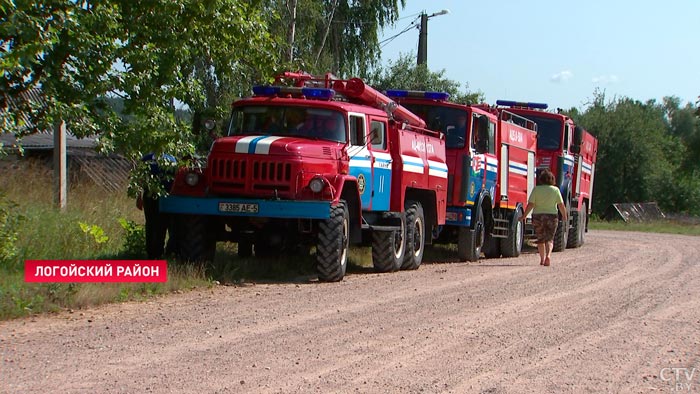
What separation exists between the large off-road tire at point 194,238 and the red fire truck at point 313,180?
0.05 ft

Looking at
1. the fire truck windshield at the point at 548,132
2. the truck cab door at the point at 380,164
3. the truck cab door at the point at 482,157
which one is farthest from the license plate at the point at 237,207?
the fire truck windshield at the point at 548,132

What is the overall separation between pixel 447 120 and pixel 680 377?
1186cm

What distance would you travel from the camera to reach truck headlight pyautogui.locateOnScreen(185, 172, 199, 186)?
13.6 meters

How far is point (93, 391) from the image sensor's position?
660 cm

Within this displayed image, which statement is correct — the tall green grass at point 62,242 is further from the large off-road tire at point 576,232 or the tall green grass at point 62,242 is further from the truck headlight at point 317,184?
the large off-road tire at point 576,232

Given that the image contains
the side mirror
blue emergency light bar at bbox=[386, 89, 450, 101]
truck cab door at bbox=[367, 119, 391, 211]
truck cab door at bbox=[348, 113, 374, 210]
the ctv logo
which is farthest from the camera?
blue emergency light bar at bbox=[386, 89, 450, 101]

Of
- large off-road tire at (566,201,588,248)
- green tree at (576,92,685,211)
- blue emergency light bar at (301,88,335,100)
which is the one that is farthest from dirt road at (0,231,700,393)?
green tree at (576,92,685,211)

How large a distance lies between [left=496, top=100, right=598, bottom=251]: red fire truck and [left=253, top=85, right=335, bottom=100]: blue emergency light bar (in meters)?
10.4

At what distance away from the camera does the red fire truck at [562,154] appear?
81.0ft

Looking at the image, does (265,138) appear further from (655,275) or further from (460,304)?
(655,275)

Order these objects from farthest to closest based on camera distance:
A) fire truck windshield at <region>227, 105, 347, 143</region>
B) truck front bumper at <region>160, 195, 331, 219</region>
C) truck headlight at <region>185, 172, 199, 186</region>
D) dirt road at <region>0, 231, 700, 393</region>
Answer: fire truck windshield at <region>227, 105, 347, 143</region>, truck headlight at <region>185, 172, 199, 186</region>, truck front bumper at <region>160, 195, 331, 219</region>, dirt road at <region>0, 231, 700, 393</region>

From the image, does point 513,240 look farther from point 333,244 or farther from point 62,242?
point 62,242

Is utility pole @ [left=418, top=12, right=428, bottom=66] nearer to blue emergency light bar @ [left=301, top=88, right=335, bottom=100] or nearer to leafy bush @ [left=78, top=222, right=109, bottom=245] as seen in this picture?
blue emergency light bar @ [left=301, top=88, right=335, bottom=100]

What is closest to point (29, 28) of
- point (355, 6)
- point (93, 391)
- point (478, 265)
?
point (93, 391)
